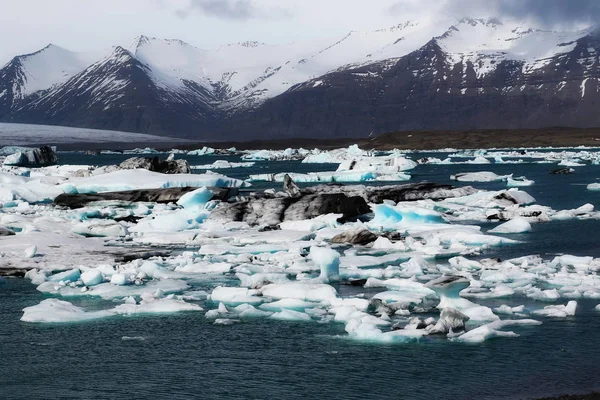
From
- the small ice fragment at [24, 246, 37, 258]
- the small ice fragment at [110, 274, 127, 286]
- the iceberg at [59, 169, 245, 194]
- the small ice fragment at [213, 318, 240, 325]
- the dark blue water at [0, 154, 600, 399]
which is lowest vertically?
the dark blue water at [0, 154, 600, 399]

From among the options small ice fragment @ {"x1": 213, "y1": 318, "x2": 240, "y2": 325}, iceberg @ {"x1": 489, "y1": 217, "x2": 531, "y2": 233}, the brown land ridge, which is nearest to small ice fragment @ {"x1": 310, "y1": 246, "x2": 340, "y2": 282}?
small ice fragment @ {"x1": 213, "y1": 318, "x2": 240, "y2": 325}

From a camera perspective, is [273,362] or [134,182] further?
[134,182]

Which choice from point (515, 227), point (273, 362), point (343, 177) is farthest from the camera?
point (343, 177)

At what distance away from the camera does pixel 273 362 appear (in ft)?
46.9

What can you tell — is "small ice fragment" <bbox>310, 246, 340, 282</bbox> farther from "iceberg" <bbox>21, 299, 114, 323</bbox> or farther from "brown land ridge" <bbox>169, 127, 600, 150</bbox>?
"brown land ridge" <bbox>169, 127, 600, 150</bbox>

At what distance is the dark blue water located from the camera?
1281 cm

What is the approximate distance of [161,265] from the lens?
22922mm

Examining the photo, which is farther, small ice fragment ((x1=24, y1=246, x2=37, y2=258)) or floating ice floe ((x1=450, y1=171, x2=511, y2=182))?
floating ice floe ((x1=450, y1=171, x2=511, y2=182))

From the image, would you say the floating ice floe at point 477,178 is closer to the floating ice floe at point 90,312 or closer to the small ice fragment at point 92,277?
the small ice fragment at point 92,277

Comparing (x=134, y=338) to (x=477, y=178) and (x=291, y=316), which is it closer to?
(x=291, y=316)

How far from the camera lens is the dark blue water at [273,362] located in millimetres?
12812

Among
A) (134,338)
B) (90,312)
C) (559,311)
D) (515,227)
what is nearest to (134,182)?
(515,227)

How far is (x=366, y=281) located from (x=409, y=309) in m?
3.00

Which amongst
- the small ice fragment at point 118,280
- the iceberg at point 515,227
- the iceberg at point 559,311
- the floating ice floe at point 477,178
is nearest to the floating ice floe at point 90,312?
the small ice fragment at point 118,280
